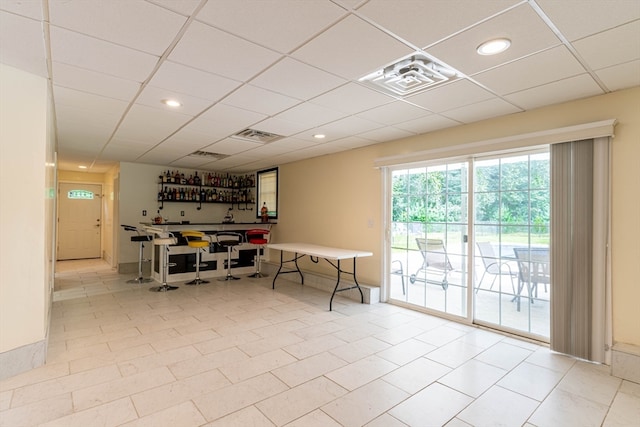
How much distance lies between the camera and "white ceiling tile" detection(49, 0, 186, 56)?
1.75 m

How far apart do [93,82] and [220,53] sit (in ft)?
4.58

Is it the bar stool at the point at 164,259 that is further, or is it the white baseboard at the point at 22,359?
the bar stool at the point at 164,259

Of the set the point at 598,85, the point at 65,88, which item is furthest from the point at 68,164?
the point at 598,85

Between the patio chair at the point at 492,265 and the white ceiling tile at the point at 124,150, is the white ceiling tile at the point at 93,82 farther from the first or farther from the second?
the patio chair at the point at 492,265

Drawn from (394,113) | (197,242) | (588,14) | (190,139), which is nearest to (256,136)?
(190,139)

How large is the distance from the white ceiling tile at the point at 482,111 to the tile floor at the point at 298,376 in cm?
251

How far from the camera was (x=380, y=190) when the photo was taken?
491cm

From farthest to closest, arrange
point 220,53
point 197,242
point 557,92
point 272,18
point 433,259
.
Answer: point 197,242, point 433,259, point 557,92, point 220,53, point 272,18

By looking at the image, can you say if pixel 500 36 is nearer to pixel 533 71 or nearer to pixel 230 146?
pixel 533 71

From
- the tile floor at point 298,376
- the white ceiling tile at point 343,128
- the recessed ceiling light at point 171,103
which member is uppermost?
the recessed ceiling light at point 171,103

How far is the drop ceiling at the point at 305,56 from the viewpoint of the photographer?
1.79m

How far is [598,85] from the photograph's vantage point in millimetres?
2730

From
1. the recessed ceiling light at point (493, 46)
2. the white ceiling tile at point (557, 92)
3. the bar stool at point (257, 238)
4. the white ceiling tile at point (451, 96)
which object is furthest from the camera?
the bar stool at point (257, 238)

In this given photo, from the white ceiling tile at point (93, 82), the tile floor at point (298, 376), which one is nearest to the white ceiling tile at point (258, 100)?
the white ceiling tile at point (93, 82)
